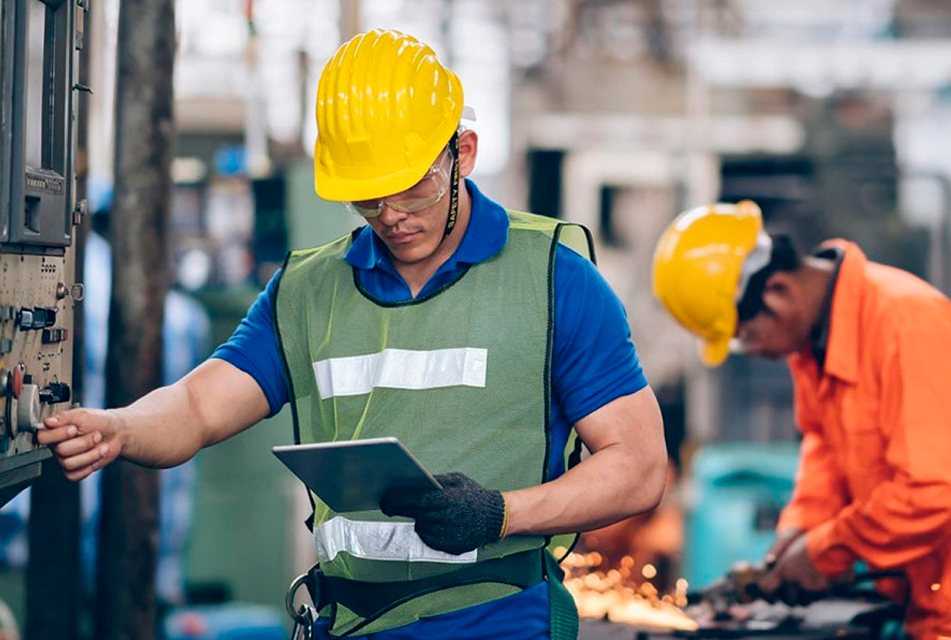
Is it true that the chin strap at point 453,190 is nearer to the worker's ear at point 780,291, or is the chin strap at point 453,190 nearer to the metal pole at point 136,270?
the metal pole at point 136,270

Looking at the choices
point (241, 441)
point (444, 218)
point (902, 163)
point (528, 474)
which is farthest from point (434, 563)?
point (902, 163)

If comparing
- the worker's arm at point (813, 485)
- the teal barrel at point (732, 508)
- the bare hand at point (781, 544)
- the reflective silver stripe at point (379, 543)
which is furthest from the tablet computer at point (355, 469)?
the teal barrel at point (732, 508)

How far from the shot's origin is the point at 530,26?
1345 centimetres

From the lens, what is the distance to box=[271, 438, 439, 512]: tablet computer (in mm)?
2385

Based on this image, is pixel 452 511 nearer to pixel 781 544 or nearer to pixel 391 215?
pixel 391 215

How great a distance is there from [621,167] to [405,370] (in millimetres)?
9681

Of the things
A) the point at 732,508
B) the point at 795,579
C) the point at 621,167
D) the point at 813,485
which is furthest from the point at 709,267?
the point at 621,167

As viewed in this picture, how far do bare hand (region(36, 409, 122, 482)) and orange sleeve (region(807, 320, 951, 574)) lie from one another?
7.07 ft

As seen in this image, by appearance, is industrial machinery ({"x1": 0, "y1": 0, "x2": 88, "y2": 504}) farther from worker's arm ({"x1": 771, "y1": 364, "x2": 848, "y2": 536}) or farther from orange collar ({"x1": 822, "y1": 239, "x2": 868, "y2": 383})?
worker's arm ({"x1": 771, "y1": 364, "x2": 848, "y2": 536})

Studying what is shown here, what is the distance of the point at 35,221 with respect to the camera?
8.50 feet

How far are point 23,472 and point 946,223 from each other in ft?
28.9

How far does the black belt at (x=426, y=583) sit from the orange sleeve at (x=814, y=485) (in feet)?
6.23

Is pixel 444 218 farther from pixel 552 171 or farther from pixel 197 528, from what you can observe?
pixel 552 171

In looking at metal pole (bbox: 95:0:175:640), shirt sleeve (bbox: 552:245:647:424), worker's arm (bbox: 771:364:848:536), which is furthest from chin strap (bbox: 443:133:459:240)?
worker's arm (bbox: 771:364:848:536)
